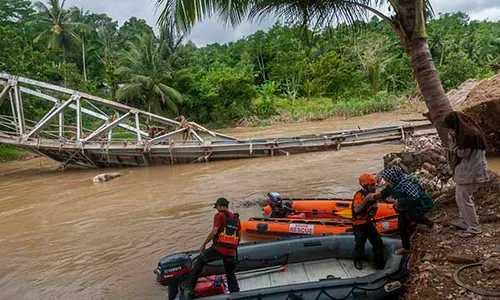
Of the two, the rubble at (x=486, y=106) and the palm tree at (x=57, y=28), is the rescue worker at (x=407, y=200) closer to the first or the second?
the rubble at (x=486, y=106)

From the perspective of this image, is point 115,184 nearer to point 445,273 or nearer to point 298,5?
point 298,5

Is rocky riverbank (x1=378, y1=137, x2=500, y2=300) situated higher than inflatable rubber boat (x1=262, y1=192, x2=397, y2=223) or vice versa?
rocky riverbank (x1=378, y1=137, x2=500, y2=300)

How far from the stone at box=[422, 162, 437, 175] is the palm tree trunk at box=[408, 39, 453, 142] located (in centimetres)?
313

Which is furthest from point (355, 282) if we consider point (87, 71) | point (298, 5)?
point (87, 71)

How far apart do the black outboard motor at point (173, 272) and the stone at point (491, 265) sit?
2906 millimetres

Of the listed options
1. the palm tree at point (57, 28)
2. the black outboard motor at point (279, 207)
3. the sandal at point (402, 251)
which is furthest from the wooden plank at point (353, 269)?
the palm tree at point (57, 28)

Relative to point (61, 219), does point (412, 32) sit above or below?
above

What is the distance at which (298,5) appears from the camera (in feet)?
19.2

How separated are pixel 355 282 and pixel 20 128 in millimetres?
15975

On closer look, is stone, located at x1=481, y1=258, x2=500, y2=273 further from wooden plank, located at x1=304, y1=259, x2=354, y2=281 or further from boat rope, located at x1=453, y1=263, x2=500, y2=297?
wooden plank, located at x1=304, y1=259, x2=354, y2=281

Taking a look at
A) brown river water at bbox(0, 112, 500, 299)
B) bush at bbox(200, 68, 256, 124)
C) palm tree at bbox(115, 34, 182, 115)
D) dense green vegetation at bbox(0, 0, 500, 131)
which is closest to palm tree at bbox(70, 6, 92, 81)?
dense green vegetation at bbox(0, 0, 500, 131)

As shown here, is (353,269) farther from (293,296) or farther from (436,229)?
(293,296)

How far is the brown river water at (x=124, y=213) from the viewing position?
21.2 feet

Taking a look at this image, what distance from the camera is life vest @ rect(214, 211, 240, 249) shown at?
14.9 feet
